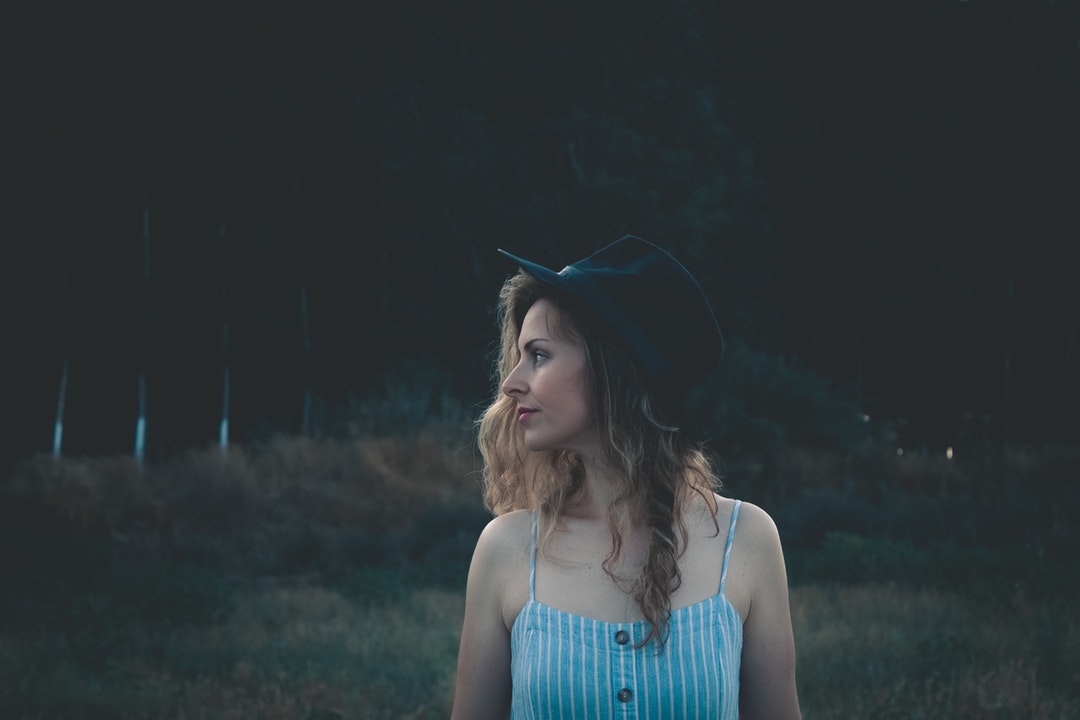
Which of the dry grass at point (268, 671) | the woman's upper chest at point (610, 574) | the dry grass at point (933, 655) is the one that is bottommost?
the dry grass at point (268, 671)

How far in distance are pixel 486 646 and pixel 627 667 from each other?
0.26 meters

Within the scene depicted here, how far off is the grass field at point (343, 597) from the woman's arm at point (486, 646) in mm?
2035

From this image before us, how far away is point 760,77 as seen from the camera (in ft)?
58.4

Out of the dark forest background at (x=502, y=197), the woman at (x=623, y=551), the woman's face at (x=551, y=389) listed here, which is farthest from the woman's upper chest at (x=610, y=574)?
the dark forest background at (x=502, y=197)

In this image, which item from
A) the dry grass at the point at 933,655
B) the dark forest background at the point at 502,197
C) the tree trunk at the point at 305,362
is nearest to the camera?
the dry grass at the point at 933,655

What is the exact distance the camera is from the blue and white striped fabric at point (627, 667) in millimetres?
1738

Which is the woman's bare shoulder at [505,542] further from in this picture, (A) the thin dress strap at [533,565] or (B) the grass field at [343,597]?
(B) the grass field at [343,597]

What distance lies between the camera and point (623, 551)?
6.15 ft

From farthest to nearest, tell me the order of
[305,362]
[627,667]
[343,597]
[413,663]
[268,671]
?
[305,362]
[343,597]
[413,663]
[268,671]
[627,667]

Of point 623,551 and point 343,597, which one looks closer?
point 623,551

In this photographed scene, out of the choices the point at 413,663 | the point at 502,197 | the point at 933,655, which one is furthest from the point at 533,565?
the point at 502,197

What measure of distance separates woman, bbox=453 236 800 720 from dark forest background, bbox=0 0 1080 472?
38.9 feet

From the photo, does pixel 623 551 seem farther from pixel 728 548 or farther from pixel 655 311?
pixel 655 311

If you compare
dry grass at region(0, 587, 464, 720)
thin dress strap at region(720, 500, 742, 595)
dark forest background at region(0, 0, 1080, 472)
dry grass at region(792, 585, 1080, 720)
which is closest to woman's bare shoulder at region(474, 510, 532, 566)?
thin dress strap at region(720, 500, 742, 595)
